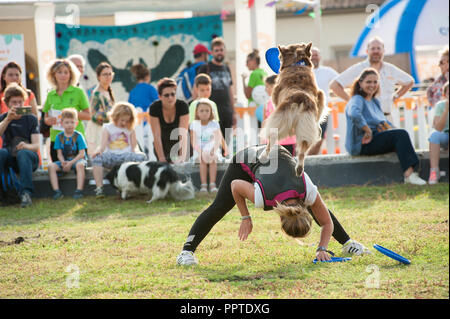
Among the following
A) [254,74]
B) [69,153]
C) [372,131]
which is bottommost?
[69,153]

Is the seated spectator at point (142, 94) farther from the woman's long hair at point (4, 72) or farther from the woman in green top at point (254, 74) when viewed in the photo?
the woman's long hair at point (4, 72)

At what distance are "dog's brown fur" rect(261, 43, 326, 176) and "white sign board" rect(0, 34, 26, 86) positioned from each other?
7227 millimetres

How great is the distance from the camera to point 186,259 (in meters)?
4.23

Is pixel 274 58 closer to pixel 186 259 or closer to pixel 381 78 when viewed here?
pixel 186 259

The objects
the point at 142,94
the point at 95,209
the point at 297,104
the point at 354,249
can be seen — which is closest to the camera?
the point at 297,104

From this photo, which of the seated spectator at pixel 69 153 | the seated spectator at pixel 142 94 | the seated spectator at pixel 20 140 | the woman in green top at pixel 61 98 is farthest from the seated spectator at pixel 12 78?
the seated spectator at pixel 142 94

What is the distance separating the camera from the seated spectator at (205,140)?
767 cm

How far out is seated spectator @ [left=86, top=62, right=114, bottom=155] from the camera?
8.35 meters

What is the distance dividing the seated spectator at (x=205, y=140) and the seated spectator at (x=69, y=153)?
4.57 feet

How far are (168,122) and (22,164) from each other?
184 cm

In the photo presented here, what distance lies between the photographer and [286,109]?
12.0 feet

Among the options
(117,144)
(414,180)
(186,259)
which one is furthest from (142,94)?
(186,259)

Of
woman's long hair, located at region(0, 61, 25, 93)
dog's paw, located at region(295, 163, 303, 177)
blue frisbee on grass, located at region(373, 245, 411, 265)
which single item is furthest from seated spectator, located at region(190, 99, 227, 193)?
dog's paw, located at region(295, 163, 303, 177)

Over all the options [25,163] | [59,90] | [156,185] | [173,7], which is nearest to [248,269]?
[156,185]
